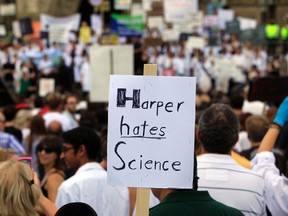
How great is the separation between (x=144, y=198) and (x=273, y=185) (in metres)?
1.21

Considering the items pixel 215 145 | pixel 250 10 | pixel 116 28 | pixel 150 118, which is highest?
pixel 150 118

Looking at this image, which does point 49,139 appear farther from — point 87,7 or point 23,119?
point 87,7

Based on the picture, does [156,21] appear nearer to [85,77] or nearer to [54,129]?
[85,77]

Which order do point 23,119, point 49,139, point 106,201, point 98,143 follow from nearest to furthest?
point 106,201 < point 98,143 < point 49,139 < point 23,119

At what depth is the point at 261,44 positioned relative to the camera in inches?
1162

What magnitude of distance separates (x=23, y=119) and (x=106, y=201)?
4760 millimetres

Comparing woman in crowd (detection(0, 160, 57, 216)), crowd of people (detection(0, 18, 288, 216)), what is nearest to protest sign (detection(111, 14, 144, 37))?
crowd of people (detection(0, 18, 288, 216))

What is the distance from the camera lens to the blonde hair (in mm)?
3369

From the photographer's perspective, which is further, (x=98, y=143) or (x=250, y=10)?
(x=250, y=10)

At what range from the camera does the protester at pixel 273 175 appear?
176 inches

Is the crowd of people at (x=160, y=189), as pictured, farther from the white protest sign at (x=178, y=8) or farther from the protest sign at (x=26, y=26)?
the protest sign at (x=26, y=26)

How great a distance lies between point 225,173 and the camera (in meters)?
4.43

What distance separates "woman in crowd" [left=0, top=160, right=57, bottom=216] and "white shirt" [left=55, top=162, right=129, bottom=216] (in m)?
1.37

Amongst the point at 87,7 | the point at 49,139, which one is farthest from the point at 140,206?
the point at 87,7
